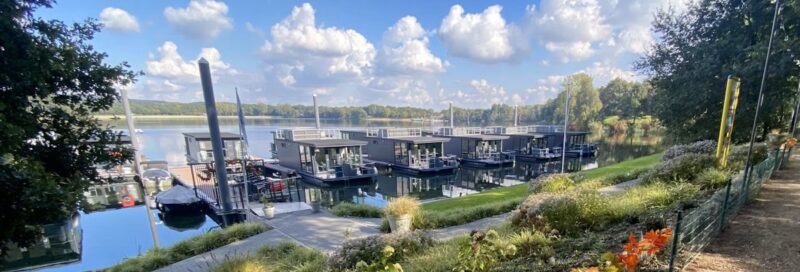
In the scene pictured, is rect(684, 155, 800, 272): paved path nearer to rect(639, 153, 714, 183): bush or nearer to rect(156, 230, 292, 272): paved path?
rect(639, 153, 714, 183): bush

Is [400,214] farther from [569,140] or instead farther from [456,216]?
[569,140]

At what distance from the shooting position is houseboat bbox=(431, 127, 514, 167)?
79.4ft

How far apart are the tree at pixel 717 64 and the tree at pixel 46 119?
54.5 ft

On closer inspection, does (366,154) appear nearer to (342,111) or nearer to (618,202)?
(618,202)

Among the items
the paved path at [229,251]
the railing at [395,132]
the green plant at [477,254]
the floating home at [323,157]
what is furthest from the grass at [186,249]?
the railing at [395,132]

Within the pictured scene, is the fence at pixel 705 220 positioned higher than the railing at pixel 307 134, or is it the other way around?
the fence at pixel 705 220

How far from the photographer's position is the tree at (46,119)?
3.10 metres

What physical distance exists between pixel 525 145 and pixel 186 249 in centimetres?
2745

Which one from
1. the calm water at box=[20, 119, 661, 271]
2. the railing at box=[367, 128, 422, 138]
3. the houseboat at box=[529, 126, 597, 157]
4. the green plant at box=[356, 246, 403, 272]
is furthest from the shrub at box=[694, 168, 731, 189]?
the houseboat at box=[529, 126, 597, 157]

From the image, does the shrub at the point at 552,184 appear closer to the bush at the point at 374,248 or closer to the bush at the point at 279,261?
the bush at the point at 374,248

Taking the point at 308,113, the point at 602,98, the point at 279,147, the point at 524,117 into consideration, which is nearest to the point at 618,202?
the point at 279,147

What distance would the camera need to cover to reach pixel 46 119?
3.80 metres

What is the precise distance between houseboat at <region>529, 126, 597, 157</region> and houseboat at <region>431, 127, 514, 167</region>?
18.5 ft

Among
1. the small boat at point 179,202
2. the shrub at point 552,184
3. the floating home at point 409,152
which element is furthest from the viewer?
the floating home at point 409,152
